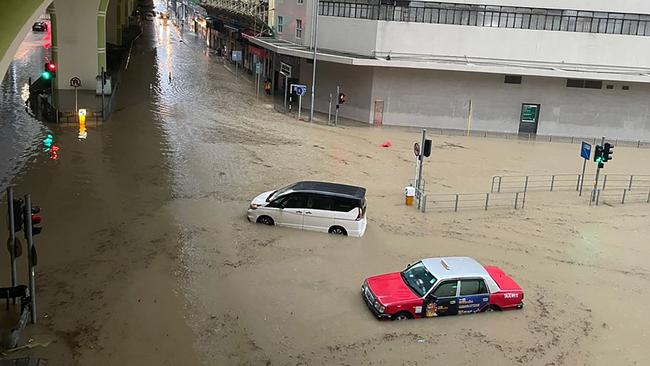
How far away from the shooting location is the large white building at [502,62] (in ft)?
109

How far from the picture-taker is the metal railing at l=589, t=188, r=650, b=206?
21266mm

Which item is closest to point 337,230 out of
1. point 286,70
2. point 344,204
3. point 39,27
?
point 344,204

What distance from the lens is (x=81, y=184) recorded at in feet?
62.3

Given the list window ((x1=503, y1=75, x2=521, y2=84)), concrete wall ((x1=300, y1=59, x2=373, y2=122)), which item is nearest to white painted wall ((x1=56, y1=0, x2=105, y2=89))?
concrete wall ((x1=300, y1=59, x2=373, y2=122))

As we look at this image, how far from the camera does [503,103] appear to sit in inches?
1345

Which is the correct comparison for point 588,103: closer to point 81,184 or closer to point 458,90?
point 458,90

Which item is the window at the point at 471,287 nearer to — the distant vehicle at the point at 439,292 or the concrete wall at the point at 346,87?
the distant vehicle at the point at 439,292

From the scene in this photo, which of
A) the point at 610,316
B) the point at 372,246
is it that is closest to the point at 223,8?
the point at 372,246

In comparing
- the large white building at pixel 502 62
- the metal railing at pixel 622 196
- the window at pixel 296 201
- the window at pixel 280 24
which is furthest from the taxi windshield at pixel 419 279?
the window at pixel 280 24

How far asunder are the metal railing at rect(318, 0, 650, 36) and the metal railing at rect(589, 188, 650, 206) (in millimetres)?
13432

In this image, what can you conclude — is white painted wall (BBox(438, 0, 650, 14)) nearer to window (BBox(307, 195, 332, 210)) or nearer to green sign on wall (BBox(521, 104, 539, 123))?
green sign on wall (BBox(521, 104, 539, 123))

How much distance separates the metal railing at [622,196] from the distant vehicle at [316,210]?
9.14 meters

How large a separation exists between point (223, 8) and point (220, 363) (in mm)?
60538

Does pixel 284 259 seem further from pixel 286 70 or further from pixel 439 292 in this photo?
pixel 286 70
